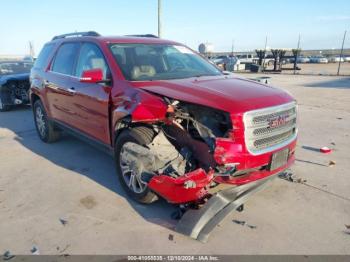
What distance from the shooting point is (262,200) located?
3918 millimetres

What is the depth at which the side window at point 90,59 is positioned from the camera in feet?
14.2

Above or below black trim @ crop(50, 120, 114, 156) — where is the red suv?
above

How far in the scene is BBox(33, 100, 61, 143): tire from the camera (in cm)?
625

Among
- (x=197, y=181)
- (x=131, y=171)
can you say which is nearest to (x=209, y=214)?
(x=197, y=181)

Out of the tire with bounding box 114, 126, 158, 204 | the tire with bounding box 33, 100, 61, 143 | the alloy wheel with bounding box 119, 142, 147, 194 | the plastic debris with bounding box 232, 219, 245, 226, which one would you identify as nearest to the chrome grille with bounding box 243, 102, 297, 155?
the plastic debris with bounding box 232, 219, 245, 226

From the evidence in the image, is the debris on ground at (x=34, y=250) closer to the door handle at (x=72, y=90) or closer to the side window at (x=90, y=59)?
the side window at (x=90, y=59)

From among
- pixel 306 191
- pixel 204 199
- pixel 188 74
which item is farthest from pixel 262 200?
pixel 188 74

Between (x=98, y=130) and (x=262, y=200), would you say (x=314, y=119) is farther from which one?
(x=98, y=130)

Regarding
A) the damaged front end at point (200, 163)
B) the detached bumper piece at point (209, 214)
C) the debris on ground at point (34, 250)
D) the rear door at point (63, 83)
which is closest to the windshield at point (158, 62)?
the damaged front end at point (200, 163)

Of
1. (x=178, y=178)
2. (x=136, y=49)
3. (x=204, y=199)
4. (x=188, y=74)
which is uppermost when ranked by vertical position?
(x=136, y=49)

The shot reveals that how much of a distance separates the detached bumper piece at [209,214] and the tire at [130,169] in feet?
1.95

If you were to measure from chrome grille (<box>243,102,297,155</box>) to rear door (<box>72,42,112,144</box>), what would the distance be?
6.21 feet

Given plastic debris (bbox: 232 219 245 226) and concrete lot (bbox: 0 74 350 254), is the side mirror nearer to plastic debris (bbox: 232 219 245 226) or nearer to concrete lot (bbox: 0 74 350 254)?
concrete lot (bbox: 0 74 350 254)

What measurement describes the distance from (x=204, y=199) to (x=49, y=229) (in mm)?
1681
